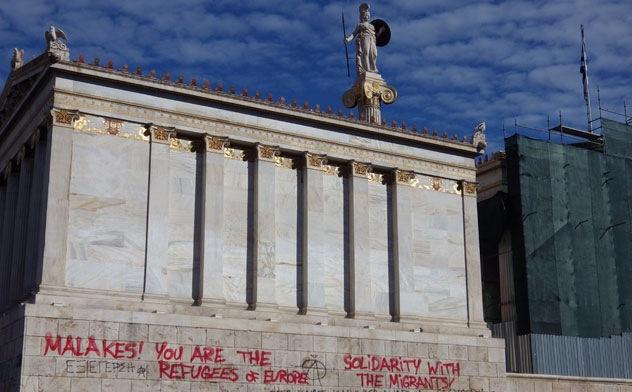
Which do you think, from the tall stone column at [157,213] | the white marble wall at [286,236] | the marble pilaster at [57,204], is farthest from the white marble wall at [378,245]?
the marble pilaster at [57,204]

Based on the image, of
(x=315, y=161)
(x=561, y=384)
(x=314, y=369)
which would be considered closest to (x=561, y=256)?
(x=561, y=384)

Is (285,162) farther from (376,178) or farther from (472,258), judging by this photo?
(472,258)

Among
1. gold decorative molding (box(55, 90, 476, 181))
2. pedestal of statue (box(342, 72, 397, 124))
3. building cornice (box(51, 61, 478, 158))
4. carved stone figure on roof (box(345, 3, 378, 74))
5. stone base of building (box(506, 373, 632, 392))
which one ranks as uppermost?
carved stone figure on roof (box(345, 3, 378, 74))

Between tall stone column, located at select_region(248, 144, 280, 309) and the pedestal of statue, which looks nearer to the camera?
tall stone column, located at select_region(248, 144, 280, 309)

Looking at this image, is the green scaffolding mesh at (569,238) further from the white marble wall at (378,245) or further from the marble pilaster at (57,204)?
the marble pilaster at (57,204)

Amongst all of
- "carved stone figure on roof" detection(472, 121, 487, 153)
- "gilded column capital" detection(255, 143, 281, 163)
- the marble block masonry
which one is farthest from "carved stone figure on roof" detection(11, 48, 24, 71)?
"carved stone figure on roof" detection(472, 121, 487, 153)

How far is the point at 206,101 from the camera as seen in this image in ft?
117

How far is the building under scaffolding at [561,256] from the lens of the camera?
1807 inches

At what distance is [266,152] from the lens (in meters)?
36.5

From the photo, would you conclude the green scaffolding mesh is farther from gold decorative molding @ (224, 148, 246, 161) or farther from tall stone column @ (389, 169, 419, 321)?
gold decorative molding @ (224, 148, 246, 161)

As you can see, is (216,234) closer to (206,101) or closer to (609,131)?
(206,101)

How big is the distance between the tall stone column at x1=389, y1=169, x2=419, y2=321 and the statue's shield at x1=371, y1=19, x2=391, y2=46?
843cm

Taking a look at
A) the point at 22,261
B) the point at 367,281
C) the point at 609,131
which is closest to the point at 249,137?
the point at 367,281

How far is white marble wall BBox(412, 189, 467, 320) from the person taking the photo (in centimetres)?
3897
